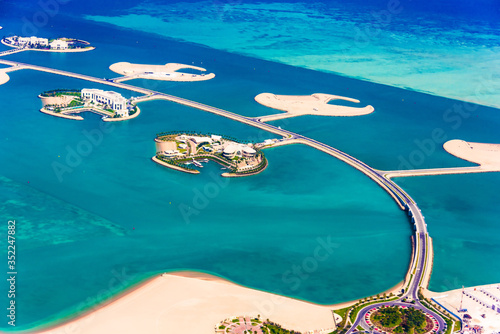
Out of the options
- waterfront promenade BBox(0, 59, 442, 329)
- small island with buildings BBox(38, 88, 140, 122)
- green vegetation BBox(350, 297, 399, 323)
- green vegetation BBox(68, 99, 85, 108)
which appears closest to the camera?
green vegetation BBox(350, 297, 399, 323)

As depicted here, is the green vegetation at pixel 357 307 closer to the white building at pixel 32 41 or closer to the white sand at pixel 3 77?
the white sand at pixel 3 77

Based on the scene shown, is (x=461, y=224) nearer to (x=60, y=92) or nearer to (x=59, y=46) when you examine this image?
(x=60, y=92)

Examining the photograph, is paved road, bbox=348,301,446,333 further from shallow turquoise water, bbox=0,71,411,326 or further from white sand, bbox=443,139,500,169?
white sand, bbox=443,139,500,169

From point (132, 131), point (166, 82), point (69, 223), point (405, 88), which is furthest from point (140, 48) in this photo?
point (69, 223)

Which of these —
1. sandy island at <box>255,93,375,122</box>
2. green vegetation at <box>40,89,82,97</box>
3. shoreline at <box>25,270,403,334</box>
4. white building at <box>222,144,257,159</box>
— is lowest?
shoreline at <box>25,270,403,334</box>

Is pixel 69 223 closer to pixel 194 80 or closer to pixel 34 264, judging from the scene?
pixel 34 264

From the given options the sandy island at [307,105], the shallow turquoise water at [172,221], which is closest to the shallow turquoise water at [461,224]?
the shallow turquoise water at [172,221]

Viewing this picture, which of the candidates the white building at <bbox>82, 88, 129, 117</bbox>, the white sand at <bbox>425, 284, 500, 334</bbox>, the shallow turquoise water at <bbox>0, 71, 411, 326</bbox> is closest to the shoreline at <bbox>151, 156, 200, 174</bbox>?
the shallow turquoise water at <bbox>0, 71, 411, 326</bbox>

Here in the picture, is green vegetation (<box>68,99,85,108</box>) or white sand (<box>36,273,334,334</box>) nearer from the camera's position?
white sand (<box>36,273,334,334</box>)
